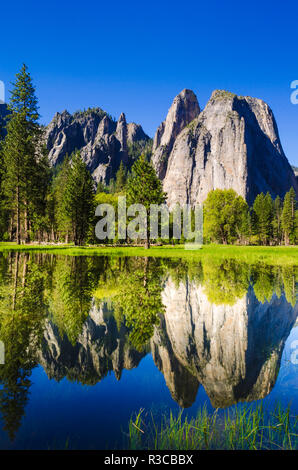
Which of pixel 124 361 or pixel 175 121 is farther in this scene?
pixel 175 121

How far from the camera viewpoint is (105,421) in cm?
306

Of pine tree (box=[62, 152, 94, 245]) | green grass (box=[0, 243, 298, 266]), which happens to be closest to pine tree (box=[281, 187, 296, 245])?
green grass (box=[0, 243, 298, 266])

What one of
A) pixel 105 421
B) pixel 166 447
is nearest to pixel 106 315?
pixel 105 421

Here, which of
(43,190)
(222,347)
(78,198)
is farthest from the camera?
(78,198)

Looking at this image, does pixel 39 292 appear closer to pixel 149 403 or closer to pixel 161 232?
pixel 149 403

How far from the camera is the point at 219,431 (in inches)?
118

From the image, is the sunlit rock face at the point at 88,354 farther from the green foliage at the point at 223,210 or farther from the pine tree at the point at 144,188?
the green foliage at the point at 223,210

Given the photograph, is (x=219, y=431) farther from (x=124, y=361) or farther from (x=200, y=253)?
(x=200, y=253)

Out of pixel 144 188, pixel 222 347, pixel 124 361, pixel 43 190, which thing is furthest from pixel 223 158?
pixel 124 361

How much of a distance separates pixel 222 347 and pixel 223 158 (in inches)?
6477

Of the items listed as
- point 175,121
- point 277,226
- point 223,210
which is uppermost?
point 175,121

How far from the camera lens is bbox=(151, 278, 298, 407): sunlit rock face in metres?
3.91

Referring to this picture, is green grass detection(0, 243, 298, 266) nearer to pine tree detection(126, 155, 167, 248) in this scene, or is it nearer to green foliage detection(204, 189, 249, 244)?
pine tree detection(126, 155, 167, 248)

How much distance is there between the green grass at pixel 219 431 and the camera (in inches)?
109
